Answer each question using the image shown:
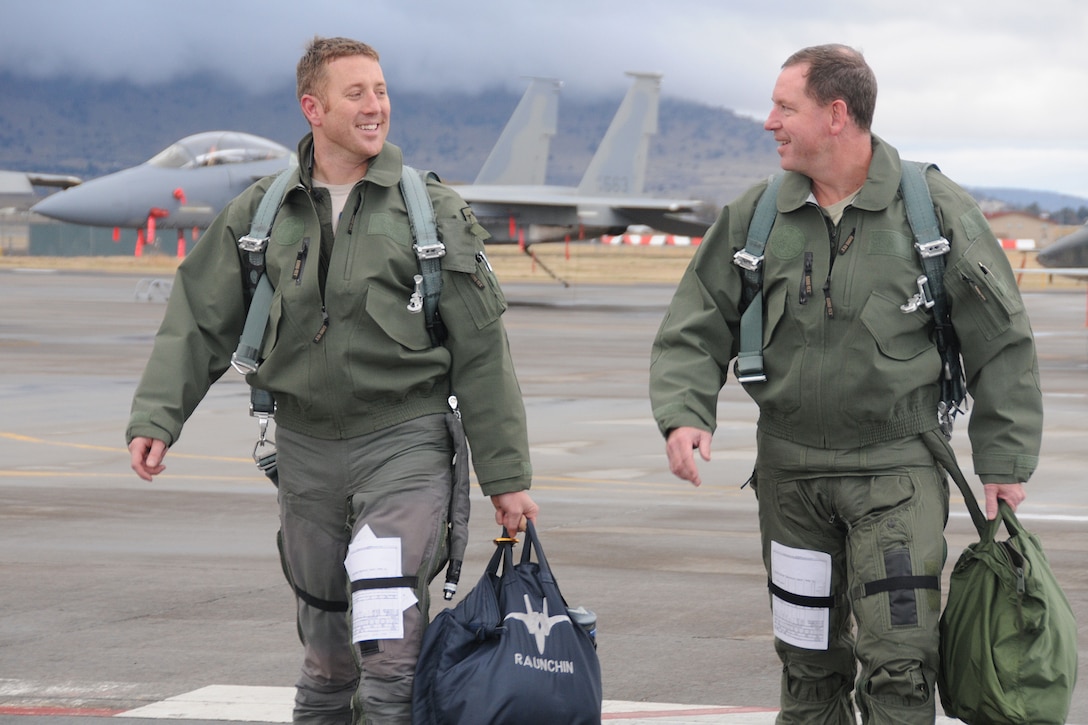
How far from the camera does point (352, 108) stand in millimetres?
4262

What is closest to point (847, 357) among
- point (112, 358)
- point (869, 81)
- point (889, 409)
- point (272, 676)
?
point (889, 409)

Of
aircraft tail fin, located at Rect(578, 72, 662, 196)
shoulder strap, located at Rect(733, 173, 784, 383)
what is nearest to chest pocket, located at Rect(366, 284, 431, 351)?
shoulder strap, located at Rect(733, 173, 784, 383)

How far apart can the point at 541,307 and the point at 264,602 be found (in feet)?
84.8

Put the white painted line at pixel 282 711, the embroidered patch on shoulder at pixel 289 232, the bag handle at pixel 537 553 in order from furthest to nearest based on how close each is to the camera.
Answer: the white painted line at pixel 282 711, the embroidered patch on shoulder at pixel 289 232, the bag handle at pixel 537 553

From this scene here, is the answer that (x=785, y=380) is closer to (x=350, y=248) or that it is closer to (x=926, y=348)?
(x=926, y=348)

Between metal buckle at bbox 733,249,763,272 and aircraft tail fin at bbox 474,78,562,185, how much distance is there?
39194 mm

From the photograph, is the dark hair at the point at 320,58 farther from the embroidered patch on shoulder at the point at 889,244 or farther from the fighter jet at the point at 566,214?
the fighter jet at the point at 566,214

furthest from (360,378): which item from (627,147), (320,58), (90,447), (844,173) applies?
(627,147)

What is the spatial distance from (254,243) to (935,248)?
6.33 ft

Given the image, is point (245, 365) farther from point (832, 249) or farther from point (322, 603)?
point (832, 249)

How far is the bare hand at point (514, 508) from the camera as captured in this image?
4.28 m

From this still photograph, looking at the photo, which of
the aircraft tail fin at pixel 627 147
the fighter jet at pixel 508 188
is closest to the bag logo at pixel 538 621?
the fighter jet at pixel 508 188

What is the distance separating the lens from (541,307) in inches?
1287

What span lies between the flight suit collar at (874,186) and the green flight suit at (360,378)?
2.93 feet
